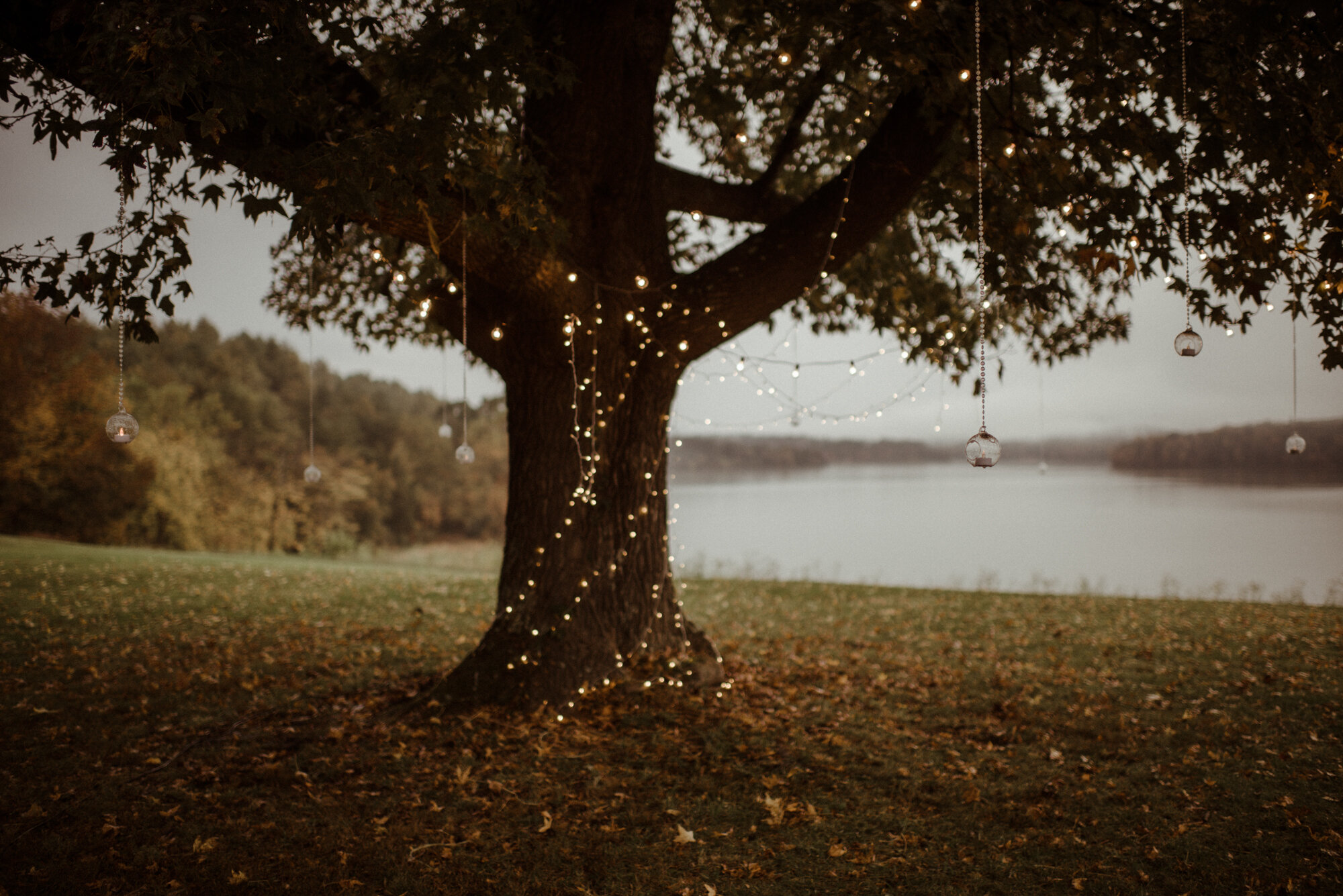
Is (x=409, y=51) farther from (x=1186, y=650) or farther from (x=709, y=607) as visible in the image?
(x=1186, y=650)

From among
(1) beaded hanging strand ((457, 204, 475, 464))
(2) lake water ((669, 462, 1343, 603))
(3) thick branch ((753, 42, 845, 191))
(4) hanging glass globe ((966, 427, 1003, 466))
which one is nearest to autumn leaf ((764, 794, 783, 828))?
(4) hanging glass globe ((966, 427, 1003, 466))

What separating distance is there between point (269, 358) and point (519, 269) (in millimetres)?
39237

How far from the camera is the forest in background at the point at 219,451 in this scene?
66.0 ft

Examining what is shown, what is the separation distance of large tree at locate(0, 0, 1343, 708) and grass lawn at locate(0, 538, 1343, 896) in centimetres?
87

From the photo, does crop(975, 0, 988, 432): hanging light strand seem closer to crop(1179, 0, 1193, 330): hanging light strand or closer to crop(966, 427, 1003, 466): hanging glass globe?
crop(966, 427, 1003, 466): hanging glass globe

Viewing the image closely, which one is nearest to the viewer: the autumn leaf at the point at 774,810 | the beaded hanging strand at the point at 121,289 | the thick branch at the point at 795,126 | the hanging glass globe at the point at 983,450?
the beaded hanging strand at the point at 121,289

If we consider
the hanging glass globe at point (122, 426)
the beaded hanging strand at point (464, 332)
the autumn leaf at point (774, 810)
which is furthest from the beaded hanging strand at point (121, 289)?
the autumn leaf at point (774, 810)

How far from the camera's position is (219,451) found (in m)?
29.6

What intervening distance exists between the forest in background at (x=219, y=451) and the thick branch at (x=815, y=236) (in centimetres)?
639

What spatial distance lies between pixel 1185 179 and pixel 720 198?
3052 millimetres

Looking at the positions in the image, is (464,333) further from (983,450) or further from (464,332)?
(983,450)

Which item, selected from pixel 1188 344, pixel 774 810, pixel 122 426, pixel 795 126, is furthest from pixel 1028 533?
pixel 122 426

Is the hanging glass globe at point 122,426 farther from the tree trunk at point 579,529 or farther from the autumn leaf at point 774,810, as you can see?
the autumn leaf at point 774,810

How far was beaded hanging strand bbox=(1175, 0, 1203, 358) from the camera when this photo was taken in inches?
146
